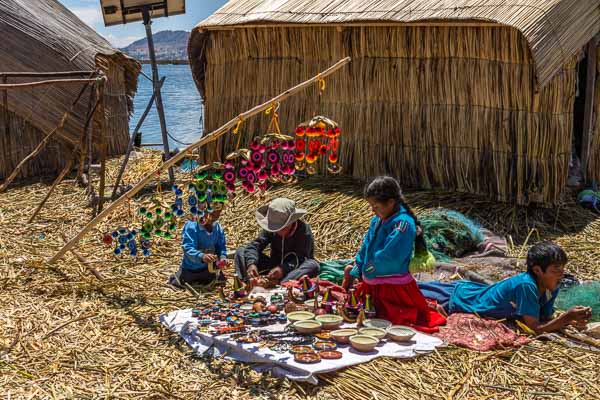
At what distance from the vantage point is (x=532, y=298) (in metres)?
5.05

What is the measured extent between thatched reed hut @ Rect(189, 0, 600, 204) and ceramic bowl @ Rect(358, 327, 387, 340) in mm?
3415

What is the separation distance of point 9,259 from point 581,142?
596 cm

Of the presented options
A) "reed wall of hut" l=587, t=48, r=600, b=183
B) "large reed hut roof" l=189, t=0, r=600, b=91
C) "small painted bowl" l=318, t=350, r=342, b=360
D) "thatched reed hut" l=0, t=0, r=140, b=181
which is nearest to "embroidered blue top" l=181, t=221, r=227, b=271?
"small painted bowl" l=318, t=350, r=342, b=360

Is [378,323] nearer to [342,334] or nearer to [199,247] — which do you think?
[342,334]

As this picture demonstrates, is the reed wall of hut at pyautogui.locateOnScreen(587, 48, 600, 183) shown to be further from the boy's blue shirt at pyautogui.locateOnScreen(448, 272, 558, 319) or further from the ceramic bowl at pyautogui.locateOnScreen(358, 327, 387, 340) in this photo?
the ceramic bowl at pyautogui.locateOnScreen(358, 327, 387, 340)

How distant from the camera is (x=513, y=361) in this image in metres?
4.77

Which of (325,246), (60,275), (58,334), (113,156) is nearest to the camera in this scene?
(58,334)

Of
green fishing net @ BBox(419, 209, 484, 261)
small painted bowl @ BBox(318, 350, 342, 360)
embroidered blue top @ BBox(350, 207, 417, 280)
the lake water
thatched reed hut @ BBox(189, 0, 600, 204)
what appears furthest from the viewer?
the lake water

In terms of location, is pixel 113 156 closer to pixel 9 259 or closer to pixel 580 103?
pixel 9 259

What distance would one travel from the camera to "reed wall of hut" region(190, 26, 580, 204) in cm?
774

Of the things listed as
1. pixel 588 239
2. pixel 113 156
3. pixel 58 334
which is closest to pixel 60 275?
pixel 58 334

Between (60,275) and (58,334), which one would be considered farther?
(60,275)

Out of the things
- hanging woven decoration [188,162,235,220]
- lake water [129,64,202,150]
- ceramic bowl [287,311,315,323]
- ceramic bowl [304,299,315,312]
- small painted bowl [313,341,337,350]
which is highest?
hanging woven decoration [188,162,235,220]

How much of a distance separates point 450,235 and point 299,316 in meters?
2.47
